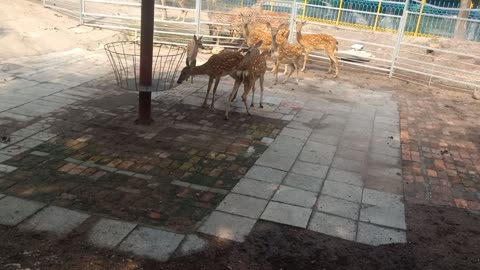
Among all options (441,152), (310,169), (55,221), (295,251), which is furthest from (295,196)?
(441,152)

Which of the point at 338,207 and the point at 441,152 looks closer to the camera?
the point at 338,207

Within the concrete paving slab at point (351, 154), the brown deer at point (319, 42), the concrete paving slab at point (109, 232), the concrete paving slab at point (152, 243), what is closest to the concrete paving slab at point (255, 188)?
the concrete paving slab at point (152, 243)

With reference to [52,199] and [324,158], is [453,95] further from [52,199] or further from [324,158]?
[52,199]

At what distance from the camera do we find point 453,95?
439 inches

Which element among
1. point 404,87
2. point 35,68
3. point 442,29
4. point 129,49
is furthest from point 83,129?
point 442,29

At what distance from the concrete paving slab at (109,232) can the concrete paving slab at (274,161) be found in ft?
7.53

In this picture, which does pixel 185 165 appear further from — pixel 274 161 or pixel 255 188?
pixel 274 161

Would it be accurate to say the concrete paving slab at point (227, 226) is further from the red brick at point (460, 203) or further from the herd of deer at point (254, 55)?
the herd of deer at point (254, 55)

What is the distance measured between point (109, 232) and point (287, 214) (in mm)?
1895

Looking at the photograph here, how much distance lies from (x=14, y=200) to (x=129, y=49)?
8.44 metres

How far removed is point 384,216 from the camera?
17.0 ft

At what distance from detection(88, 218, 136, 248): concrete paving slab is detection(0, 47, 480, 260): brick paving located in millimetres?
17

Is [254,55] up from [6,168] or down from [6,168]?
up

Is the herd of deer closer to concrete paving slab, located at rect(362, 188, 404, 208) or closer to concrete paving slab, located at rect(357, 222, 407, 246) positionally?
concrete paving slab, located at rect(362, 188, 404, 208)
